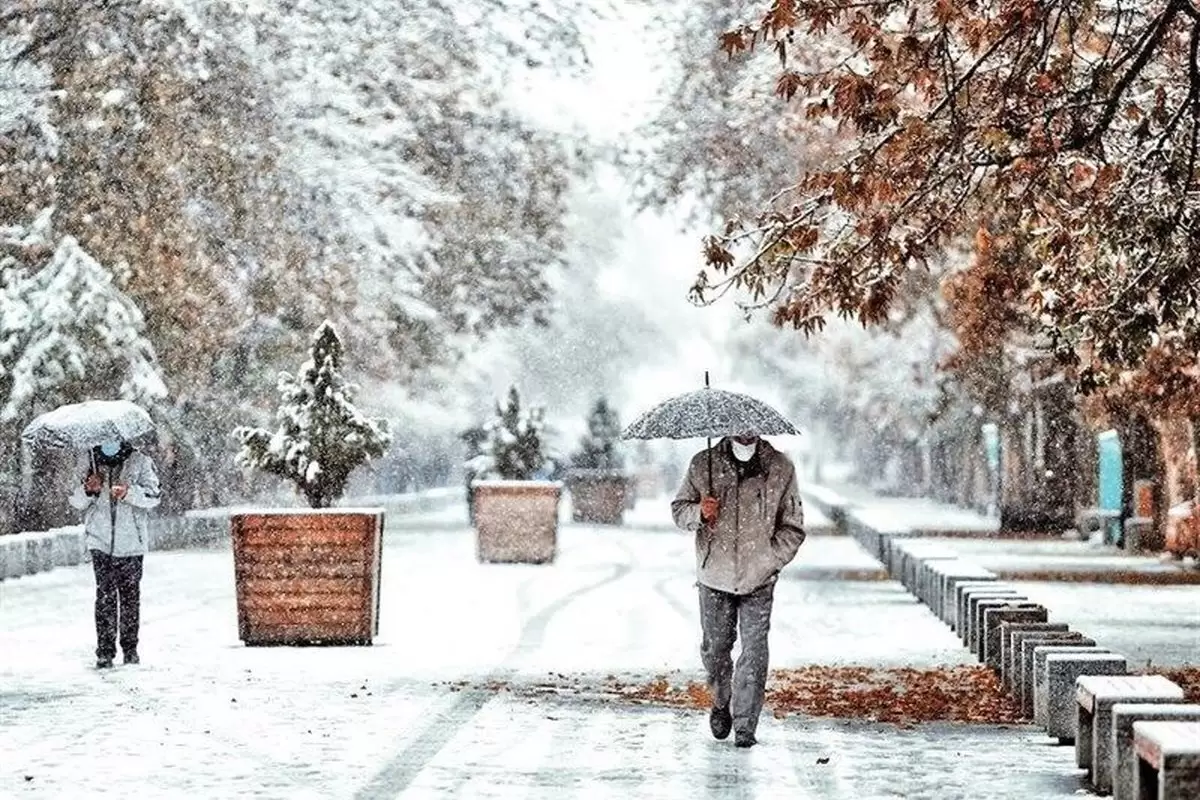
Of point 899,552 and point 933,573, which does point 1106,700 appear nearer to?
point 933,573

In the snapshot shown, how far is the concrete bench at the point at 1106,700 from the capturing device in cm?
1205

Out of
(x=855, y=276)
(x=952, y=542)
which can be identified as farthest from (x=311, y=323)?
Result: (x=855, y=276)

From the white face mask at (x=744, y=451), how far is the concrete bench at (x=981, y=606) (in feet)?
16.2

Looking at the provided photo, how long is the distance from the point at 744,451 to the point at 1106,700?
2.90m

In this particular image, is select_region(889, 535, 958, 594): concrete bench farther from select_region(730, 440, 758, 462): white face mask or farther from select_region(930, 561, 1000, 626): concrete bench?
select_region(730, 440, 758, 462): white face mask

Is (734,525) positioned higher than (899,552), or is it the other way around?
(734,525)

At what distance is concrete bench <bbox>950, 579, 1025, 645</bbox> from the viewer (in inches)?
808

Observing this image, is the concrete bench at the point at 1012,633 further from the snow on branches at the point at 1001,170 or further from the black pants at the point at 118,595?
the black pants at the point at 118,595

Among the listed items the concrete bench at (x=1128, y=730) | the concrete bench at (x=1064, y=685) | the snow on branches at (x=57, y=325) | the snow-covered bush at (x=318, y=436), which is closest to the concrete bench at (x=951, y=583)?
the snow-covered bush at (x=318, y=436)

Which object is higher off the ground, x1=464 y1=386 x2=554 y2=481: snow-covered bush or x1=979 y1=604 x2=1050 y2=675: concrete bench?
x1=464 y1=386 x2=554 y2=481: snow-covered bush

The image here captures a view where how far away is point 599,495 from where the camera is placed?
55031 millimetres

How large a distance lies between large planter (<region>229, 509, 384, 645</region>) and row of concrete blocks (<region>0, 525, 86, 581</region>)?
1208 centimetres

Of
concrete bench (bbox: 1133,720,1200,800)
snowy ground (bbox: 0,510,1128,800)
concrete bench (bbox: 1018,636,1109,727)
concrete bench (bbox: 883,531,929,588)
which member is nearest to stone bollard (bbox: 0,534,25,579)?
Result: snowy ground (bbox: 0,510,1128,800)

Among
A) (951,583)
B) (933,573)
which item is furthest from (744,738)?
(933,573)
